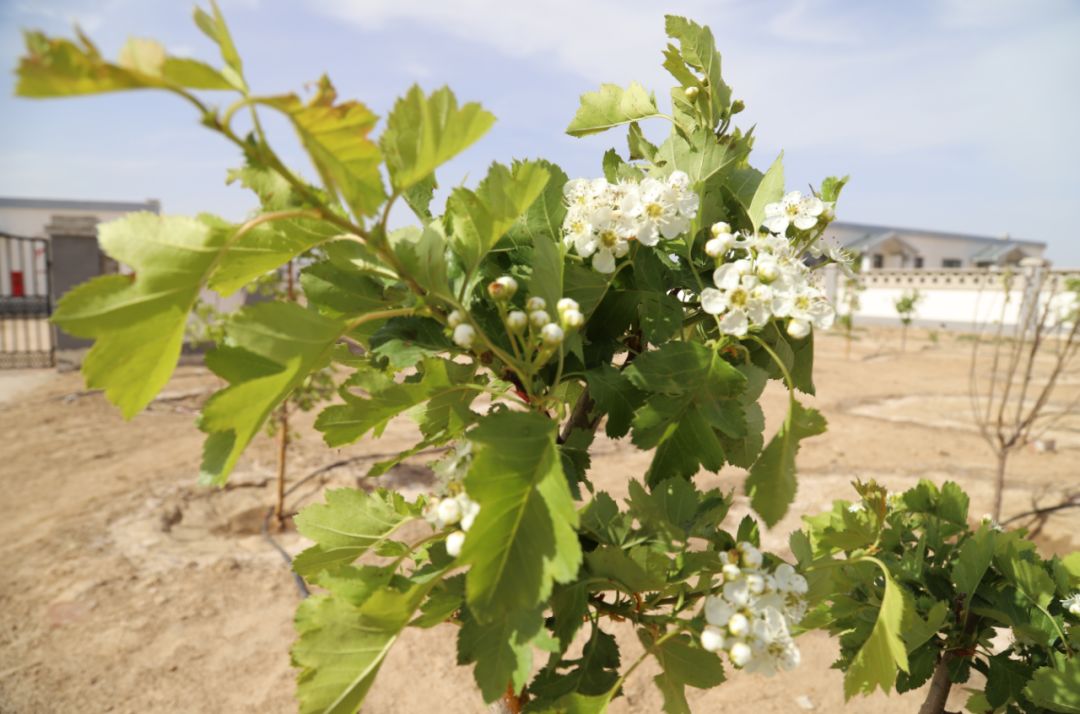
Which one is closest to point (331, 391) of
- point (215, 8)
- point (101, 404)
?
point (101, 404)

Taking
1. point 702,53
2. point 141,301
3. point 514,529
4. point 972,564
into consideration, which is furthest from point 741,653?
point 972,564

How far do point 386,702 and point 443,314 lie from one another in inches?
122

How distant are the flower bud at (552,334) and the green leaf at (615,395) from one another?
173 mm

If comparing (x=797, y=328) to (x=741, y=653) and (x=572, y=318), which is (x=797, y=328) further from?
(x=741, y=653)

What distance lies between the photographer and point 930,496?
198 centimetres

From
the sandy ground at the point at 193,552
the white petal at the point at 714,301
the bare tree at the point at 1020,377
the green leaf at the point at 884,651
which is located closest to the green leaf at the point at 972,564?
the sandy ground at the point at 193,552

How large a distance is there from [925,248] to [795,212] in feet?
185

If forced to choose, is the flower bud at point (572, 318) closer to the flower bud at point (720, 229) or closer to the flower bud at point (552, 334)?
the flower bud at point (552, 334)

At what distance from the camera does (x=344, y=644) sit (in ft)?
2.90

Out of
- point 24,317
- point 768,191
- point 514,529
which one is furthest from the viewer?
point 24,317

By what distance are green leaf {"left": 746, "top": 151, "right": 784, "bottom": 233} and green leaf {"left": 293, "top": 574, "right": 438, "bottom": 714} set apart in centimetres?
80

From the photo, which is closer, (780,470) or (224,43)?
(224,43)

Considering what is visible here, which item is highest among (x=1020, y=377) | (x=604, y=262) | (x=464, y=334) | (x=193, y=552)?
(x=604, y=262)

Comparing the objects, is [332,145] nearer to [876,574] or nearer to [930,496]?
[876,574]
